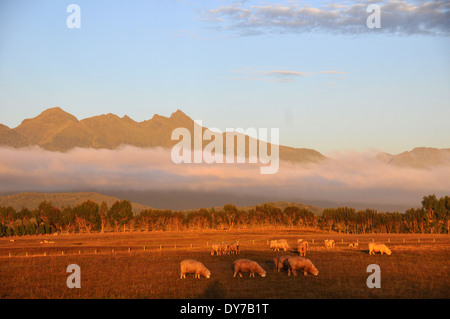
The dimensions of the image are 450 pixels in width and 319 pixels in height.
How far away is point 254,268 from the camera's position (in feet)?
125

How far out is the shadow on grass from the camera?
3007 centimetres

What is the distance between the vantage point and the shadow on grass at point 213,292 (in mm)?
30073

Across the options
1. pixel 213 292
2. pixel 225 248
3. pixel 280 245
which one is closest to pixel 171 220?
pixel 280 245

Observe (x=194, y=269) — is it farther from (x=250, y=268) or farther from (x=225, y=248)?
(x=225, y=248)

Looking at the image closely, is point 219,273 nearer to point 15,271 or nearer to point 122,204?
point 15,271

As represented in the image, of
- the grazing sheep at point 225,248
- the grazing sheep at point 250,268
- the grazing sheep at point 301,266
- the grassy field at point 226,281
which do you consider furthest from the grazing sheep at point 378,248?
the grazing sheep at point 250,268

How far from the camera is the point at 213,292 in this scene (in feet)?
103

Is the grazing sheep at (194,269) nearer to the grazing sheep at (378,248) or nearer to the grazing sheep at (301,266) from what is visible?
the grazing sheep at (301,266)

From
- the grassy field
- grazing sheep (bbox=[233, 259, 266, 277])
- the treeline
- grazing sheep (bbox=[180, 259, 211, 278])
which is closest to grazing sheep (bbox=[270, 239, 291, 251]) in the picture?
the grassy field

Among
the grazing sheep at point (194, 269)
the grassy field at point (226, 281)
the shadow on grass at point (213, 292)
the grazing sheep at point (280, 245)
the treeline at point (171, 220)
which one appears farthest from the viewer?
the treeline at point (171, 220)
